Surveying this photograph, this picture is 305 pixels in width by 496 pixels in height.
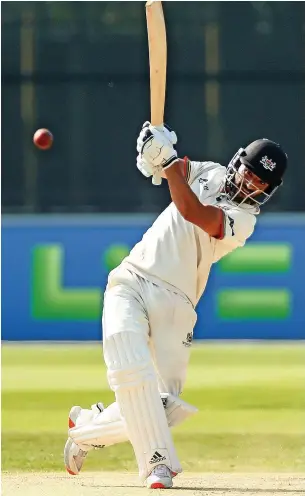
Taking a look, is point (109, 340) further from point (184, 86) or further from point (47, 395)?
point (184, 86)

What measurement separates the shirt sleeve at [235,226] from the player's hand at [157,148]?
0.34 meters

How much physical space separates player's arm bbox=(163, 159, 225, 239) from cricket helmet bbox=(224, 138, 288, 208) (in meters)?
0.19

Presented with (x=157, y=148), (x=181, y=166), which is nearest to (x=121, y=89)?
(x=181, y=166)

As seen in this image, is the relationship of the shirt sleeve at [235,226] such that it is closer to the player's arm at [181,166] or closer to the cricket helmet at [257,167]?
the cricket helmet at [257,167]

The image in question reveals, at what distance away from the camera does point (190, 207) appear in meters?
5.66

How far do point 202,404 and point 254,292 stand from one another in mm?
3912

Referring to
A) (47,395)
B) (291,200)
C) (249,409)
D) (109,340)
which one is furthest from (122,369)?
(291,200)

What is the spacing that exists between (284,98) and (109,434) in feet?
31.7

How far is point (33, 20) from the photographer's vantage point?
1545 cm

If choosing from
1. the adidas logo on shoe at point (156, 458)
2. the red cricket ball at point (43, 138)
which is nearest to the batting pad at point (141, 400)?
the adidas logo on shoe at point (156, 458)

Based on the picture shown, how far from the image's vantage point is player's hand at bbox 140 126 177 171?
569 centimetres

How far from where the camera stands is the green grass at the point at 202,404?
24.5ft

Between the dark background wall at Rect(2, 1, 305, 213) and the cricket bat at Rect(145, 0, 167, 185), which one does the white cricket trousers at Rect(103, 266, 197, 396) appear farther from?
the dark background wall at Rect(2, 1, 305, 213)

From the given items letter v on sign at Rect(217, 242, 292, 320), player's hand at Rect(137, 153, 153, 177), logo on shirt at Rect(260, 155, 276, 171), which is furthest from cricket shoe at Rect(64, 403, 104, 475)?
letter v on sign at Rect(217, 242, 292, 320)
